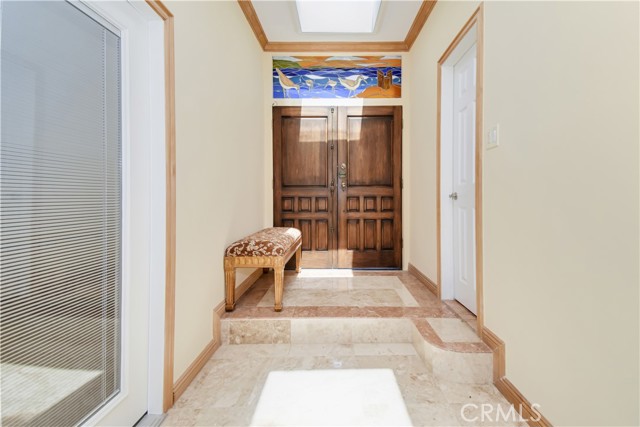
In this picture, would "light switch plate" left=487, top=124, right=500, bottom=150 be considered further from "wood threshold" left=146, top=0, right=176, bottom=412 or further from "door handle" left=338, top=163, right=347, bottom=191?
"door handle" left=338, top=163, right=347, bottom=191

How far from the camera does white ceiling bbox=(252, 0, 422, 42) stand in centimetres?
278

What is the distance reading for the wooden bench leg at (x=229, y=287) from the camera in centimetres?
223

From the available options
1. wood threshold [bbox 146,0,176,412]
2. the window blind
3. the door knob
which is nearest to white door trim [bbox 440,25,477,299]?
the door knob

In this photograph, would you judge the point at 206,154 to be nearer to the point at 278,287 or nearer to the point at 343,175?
the point at 278,287

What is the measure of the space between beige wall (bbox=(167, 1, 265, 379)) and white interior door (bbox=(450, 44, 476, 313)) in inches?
73.5

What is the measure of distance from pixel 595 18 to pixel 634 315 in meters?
1.01

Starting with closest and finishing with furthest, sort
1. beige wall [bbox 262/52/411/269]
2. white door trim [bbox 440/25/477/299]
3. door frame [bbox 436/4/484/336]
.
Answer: door frame [bbox 436/4/484/336], white door trim [bbox 440/25/477/299], beige wall [bbox 262/52/411/269]

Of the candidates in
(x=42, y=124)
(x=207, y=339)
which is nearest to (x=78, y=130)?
(x=42, y=124)

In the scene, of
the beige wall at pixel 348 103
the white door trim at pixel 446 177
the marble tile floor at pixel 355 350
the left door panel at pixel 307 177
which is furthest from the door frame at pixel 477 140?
the left door panel at pixel 307 177

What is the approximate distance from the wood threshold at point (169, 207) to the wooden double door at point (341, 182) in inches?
83.8

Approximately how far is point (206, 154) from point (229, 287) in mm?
997

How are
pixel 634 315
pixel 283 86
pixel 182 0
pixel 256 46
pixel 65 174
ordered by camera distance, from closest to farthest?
1. pixel 634 315
2. pixel 65 174
3. pixel 182 0
4. pixel 256 46
5. pixel 283 86

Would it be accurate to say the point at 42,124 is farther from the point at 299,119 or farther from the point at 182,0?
the point at 299,119

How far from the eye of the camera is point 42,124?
37.3 inches
